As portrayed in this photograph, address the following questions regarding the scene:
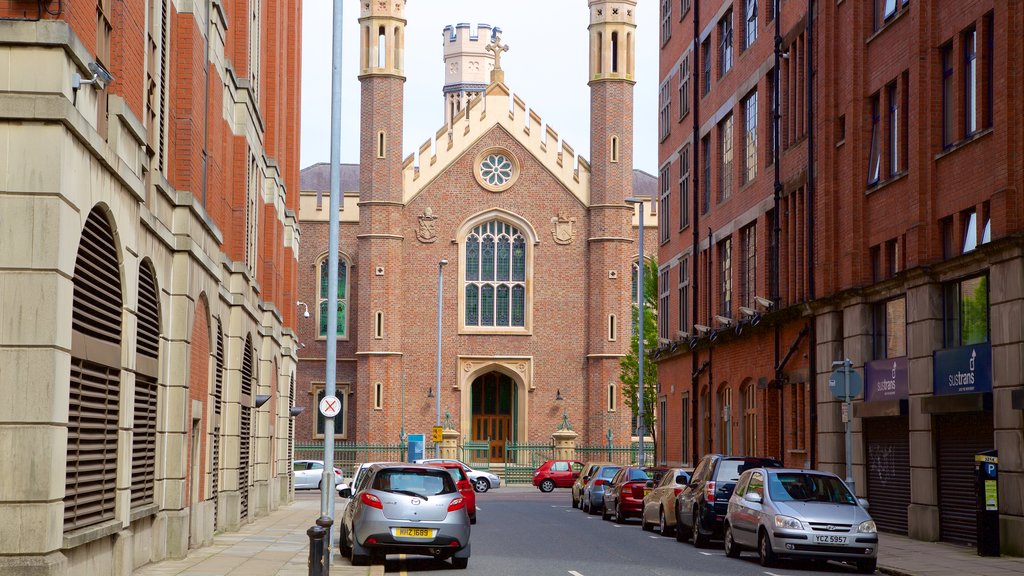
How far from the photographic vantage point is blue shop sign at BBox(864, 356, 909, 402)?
86.8 ft

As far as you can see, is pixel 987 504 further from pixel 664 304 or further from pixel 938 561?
pixel 664 304

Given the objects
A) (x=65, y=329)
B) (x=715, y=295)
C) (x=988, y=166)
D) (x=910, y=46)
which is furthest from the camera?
(x=715, y=295)

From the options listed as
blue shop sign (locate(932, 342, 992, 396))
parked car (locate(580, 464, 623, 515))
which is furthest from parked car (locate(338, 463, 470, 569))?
parked car (locate(580, 464, 623, 515))

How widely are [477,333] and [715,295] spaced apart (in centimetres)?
2368

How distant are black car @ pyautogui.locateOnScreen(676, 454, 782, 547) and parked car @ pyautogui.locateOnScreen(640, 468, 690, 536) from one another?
0.84 meters

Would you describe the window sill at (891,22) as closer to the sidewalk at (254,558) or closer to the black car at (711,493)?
the black car at (711,493)

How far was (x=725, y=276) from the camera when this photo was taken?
41.6 m

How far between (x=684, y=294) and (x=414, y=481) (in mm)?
28913

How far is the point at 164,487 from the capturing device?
19906 mm

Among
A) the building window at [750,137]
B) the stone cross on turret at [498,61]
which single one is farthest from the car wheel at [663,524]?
the stone cross on turret at [498,61]

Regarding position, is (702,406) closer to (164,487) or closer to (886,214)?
(886,214)

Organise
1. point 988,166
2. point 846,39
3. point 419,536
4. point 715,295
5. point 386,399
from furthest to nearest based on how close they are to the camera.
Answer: point 386,399, point 715,295, point 846,39, point 988,166, point 419,536

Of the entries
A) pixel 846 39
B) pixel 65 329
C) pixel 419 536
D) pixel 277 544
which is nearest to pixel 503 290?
pixel 846 39

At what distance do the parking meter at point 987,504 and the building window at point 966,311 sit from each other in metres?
2.59
